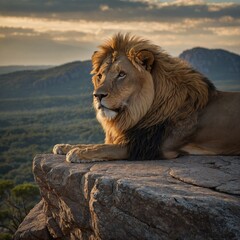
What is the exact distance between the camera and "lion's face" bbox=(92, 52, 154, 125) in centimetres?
611

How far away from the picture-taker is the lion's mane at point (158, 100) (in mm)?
6375

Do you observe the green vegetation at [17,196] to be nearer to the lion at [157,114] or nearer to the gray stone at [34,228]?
the gray stone at [34,228]

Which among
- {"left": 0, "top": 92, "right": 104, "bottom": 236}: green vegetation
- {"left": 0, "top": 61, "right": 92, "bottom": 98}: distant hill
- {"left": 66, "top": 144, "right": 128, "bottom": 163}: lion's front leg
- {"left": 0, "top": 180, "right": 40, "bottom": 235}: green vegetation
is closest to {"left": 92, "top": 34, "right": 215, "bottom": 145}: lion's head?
{"left": 66, "top": 144, "right": 128, "bottom": 163}: lion's front leg

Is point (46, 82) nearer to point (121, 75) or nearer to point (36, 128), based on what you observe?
point (36, 128)

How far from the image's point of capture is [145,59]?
639 centimetres

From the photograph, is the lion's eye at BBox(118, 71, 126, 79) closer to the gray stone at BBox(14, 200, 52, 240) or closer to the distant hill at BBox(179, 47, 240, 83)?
the gray stone at BBox(14, 200, 52, 240)

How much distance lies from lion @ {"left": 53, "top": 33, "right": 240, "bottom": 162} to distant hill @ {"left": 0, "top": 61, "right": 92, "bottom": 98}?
12847 centimetres

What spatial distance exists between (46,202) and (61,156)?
104cm

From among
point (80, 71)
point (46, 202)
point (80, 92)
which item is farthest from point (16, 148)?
point (80, 71)

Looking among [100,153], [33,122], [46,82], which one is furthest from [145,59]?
[46,82]

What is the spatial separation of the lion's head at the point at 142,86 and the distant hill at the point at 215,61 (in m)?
136

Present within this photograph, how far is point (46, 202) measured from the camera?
768cm

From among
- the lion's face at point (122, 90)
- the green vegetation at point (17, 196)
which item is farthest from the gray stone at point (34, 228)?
the green vegetation at point (17, 196)

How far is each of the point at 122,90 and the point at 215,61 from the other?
5998 inches
